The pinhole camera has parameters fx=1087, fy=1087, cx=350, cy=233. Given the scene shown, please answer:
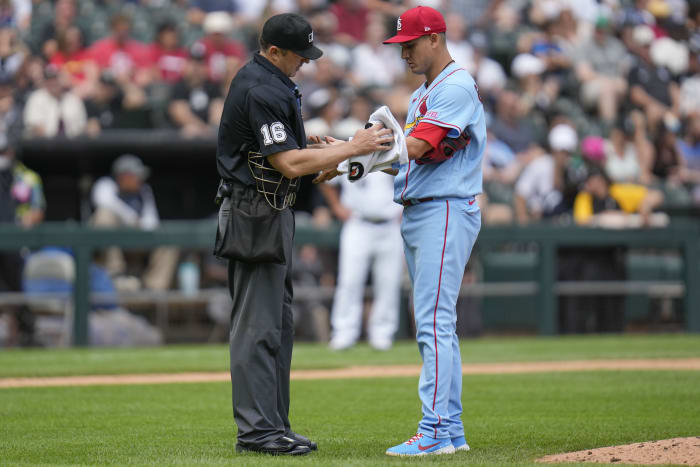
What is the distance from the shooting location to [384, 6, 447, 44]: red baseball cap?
Result: 5348 millimetres

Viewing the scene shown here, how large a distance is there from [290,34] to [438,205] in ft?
3.62

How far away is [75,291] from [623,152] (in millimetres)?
8591

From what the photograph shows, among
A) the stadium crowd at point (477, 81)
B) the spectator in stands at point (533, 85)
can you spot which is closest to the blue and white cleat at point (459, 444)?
the stadium crowd at point (477, 81)

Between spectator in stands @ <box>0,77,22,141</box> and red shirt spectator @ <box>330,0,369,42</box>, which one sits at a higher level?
red shirt spectator @ <box>330,0,369,42</box>

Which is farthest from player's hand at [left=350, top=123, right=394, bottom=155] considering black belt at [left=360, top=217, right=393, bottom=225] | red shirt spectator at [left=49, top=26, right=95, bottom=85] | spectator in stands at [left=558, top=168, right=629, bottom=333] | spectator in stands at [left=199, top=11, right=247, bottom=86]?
red shirt spectator at [left=49, top=26, right=95, bottom=85]

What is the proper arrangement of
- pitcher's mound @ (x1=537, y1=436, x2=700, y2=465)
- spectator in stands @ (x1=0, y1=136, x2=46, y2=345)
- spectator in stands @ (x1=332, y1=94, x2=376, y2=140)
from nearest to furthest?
pitcher's mound @ (x1=537, y1=436, x2=700, y2=465) → spectator in stands @ (x1=0, y1=136, x2=46, y2=345) → spectator in stands @ (x1=332, y1=94, x2=376, y2=140)

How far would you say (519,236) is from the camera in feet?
45.2

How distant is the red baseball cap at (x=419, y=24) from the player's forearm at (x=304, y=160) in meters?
0.66

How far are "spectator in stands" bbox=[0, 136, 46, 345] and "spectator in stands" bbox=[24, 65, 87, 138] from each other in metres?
0.80

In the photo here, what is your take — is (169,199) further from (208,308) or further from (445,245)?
(445,245)

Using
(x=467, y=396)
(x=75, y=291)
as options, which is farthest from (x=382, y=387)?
(x=75, y=291)

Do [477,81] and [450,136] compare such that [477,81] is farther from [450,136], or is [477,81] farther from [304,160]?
[304,160]

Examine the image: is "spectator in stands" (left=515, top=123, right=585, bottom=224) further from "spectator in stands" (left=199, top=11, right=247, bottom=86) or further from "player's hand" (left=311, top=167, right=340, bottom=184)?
Result: "player's hand" (left=311, top=167, right=340, bottom=184)

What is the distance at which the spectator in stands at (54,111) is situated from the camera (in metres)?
13.6
